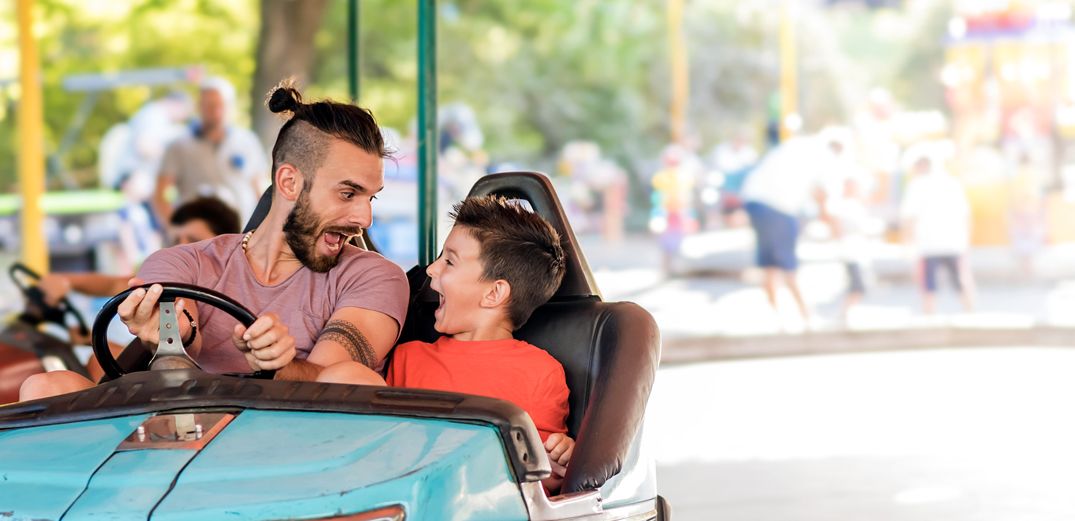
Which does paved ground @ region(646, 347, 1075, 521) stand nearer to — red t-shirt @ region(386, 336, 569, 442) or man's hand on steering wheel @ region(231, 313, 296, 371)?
red t-shirt @ region(386, 336, 569, 442)

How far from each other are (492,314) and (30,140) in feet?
15.4

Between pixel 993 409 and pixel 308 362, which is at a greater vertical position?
pixel 308 362

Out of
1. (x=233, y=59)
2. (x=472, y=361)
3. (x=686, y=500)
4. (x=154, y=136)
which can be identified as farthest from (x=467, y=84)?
(x=472, y=361)

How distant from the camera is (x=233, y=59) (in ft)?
43.1

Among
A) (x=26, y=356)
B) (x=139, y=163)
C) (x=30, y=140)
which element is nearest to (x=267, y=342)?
(x=26, y=356)

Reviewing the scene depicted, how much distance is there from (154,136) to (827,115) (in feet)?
30.9

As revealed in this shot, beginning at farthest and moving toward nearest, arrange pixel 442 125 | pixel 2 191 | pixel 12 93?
pixel 2 191, pixel 12 93, pixel 442 125

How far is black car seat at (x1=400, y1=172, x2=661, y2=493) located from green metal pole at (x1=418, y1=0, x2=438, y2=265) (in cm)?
62

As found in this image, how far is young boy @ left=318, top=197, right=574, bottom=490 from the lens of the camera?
6.89ft

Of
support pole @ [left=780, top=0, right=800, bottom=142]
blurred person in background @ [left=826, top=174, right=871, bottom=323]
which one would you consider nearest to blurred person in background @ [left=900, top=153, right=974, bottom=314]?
blurred person in background @ [left=826, top=174, right=871, bottom=323]

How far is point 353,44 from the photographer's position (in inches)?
150

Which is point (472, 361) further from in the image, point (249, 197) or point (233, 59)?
point (233, 59)

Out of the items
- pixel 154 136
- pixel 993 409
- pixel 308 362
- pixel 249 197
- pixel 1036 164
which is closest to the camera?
pixel 308 362

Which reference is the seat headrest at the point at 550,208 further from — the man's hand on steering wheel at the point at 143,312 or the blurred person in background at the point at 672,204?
the blurred person in background at the point at 672,204
